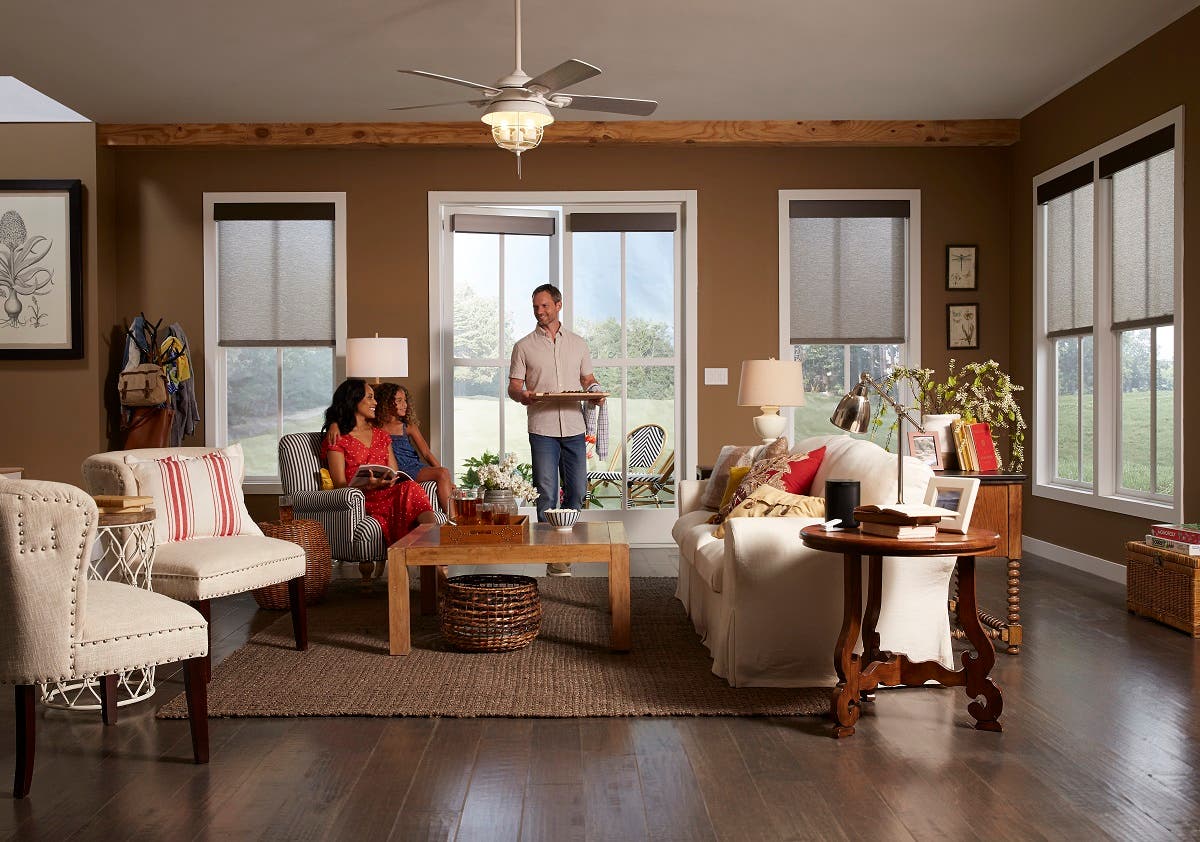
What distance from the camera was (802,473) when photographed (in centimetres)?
417

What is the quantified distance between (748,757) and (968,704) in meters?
0.93

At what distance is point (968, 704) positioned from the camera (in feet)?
10.9

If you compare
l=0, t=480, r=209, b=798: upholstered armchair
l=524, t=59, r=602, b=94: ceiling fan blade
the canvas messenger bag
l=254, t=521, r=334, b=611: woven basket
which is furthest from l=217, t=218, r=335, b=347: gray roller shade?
l=0, t=480, r=209, b=798: upholstered armchair

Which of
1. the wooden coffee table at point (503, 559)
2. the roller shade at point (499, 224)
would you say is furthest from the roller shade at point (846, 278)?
the wooden coffee table at point (503, 559)

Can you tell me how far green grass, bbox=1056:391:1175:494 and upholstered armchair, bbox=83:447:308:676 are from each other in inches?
177

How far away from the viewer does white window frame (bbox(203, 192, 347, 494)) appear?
725 centimetres

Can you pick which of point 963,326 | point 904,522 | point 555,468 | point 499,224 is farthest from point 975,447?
point 499,224

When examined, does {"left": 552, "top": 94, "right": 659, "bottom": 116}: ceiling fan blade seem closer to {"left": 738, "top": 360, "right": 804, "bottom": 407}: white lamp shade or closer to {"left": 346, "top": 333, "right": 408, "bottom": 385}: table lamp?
{"left": 738, "top": 360, "right": 804, "bottom": 407}: white lamp shade

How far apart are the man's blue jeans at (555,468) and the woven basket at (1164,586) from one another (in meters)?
3.12

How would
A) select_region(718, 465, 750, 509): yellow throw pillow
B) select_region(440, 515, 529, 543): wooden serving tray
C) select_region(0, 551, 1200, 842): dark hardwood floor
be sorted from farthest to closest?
select_region(718, 465, 750, 509): yellow throw pillow → select_region(440, 515, 529, 543): wooden serving tray → select_region(0, 551, 1200, 842): dark hardwood floor

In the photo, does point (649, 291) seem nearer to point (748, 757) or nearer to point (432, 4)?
point (432, 4)

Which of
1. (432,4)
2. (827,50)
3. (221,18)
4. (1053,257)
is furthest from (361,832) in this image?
(1053,257)

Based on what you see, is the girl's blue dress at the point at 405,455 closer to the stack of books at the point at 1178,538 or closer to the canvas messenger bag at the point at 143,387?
the canvas messenger bag at the point at 143,387

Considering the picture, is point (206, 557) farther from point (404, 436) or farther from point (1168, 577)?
point (1168, 577)
